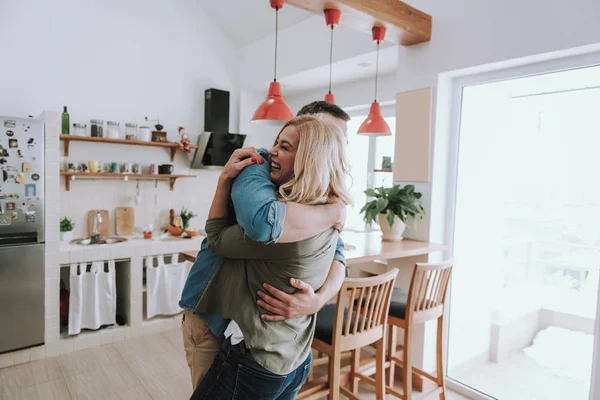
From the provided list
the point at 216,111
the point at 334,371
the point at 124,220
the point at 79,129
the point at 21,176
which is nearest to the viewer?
the point at 334,371

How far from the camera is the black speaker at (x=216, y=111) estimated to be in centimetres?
461

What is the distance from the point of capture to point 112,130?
13.0ft

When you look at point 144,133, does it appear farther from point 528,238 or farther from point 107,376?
point 528,238

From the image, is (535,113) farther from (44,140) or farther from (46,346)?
(46,346)

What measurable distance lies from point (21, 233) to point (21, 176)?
433 millimetres

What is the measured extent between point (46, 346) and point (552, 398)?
369 cm

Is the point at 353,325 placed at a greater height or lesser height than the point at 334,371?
greater

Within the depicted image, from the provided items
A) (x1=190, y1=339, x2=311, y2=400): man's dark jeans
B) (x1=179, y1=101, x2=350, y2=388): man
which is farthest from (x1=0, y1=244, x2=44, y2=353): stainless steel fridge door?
(x1=190, y1=339, x2=311, y2=400): man's dark jeans

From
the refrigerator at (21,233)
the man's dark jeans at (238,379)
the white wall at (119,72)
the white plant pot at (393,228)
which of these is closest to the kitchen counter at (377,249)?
the white plant pot at (393,228)

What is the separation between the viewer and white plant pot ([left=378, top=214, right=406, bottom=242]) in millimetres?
2896

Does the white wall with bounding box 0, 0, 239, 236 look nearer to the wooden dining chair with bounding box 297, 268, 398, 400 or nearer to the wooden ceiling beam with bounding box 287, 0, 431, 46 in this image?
the wooden ceiling beam with bounding box 287, 0, 431, 46

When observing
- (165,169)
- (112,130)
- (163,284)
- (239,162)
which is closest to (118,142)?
(112,130)

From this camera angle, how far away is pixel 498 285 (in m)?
2.89

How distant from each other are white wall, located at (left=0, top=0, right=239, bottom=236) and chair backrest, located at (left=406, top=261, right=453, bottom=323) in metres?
3.11
